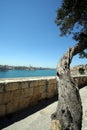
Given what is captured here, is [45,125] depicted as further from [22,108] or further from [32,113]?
[22,108]

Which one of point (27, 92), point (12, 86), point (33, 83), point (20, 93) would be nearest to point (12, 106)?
point (20, 93)

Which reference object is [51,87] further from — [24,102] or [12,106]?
[12,106]

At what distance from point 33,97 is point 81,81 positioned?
697 cm

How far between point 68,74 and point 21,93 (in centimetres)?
278

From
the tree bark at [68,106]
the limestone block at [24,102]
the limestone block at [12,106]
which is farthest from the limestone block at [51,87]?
the tree bark at [68,106]

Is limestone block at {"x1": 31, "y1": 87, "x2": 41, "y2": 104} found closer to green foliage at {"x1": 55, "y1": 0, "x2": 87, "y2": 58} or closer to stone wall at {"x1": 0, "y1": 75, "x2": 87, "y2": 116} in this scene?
stone wall at {"x1": 0, "y1": 75, "x2": 87, "y2": 116}

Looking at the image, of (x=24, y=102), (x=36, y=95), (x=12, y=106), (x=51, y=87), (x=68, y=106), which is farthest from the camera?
(x=51, y=87)

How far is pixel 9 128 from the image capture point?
4059mm

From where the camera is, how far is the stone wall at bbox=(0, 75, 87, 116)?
4775 mm

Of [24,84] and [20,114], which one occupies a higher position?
[24,84]

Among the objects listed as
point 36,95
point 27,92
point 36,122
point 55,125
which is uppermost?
point 27,92

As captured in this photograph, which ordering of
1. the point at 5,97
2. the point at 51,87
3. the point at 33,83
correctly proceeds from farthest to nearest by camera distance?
the point at 51,87, the point at 33,83, the point at 5,97

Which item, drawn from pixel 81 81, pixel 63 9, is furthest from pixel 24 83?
pixel 81 81

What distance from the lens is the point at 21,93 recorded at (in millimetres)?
5473
